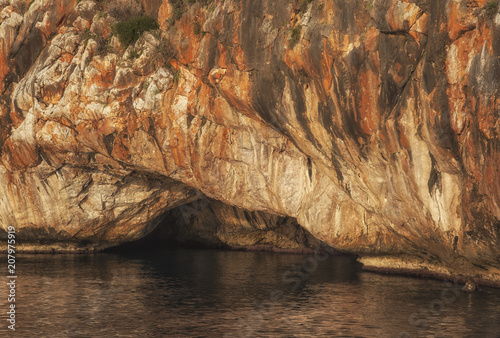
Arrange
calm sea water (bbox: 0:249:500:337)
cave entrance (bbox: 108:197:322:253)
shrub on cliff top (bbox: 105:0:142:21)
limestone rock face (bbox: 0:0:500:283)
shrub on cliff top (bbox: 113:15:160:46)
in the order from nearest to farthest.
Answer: calm sea water (bbox: 0:249:500:337), limestone rock face (bbox: 0:0:500:283), shrub on cliff top (bbox: 113:15:160:46), shrub on cliff top (bbox: 105:0:142:21), cave entrance (bbox: 108:197:322:253)

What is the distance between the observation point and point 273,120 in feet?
121

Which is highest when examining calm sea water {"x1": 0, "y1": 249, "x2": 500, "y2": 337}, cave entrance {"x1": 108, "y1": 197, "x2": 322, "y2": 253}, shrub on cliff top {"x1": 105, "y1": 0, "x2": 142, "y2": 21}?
shrub on cliff top {"x1": 105, "y1": 0, "x2": 142, "y2": 21}

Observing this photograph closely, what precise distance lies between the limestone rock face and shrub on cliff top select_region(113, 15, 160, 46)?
0.63m

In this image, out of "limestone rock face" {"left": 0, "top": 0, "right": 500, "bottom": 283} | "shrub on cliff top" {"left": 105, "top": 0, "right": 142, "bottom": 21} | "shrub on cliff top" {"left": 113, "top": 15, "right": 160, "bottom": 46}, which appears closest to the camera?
"limestone rock face" {"left": 0, "top": 0, "right": 500, "bottom": 283}

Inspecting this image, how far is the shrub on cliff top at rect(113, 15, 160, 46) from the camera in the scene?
1620 inches

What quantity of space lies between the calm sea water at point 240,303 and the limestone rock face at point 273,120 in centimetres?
348

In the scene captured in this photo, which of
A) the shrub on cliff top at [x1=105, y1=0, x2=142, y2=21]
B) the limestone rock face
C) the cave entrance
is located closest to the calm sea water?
the limestone rock face

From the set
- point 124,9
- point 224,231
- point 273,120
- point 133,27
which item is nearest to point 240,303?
point 273,120

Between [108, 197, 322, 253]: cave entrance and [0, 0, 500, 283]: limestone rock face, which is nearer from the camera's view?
[0, 0, 500, 283]: limestone rock face

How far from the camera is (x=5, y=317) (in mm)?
29125

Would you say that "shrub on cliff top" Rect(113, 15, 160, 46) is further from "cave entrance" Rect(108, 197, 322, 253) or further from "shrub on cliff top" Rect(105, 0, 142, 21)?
"cave entrance" Rect(108, 197, 322, 253)

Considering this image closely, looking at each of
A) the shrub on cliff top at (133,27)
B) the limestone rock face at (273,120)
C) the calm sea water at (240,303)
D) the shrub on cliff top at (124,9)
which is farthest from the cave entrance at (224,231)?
the shrub on cliff top at (124,9)

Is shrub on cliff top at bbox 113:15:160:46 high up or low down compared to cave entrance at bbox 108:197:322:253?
up

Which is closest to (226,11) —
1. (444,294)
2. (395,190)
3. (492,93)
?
(395,190)
